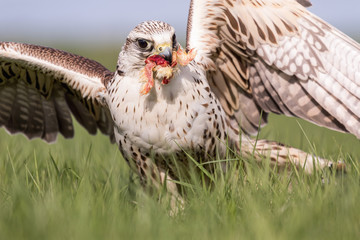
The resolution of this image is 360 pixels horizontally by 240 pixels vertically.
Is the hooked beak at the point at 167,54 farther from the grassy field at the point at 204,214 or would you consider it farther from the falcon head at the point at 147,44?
the grassy field at the point at 204,214

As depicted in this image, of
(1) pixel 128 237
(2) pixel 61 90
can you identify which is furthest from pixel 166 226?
(2) pixel 61 90

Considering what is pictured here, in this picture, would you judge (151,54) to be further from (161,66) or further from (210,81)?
(210,81)

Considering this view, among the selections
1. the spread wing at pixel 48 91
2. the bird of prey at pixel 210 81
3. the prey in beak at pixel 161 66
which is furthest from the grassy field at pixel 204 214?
the spread wing at pixel 48 91

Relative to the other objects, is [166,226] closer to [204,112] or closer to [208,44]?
[204,112]

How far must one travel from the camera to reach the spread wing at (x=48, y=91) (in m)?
4.98

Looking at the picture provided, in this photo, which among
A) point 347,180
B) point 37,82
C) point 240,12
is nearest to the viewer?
point 347,180

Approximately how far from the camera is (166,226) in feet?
9.29

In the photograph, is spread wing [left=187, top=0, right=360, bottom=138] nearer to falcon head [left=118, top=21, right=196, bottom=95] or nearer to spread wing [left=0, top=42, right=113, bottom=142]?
falcon head [left=118, top=21, right=196, bottom=95]

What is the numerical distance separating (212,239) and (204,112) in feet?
4.86

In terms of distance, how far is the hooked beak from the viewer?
379 centimetres

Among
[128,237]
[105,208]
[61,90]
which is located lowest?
[61,90]

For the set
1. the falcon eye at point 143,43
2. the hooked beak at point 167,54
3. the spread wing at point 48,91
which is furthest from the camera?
the spread wing at point 48,91

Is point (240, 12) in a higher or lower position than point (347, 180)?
higher

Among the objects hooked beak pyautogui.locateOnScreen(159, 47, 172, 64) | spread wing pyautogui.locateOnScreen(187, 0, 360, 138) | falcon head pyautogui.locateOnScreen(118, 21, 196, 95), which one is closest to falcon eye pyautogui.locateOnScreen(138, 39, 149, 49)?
falcon head pyautogui.locateOnScreen(118, 21, 196, 95)
